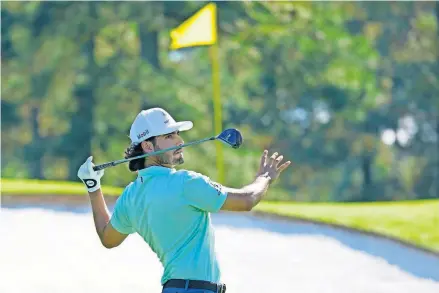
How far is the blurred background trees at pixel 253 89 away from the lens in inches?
1123

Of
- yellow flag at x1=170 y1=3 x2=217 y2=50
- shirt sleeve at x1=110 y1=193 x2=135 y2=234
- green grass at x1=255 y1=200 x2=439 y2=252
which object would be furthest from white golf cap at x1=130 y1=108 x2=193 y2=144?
yellow flag at x1=170 y1=3 x2=217 y2=50

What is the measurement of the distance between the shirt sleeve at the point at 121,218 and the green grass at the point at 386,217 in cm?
707

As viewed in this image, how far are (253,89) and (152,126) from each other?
29575 mm

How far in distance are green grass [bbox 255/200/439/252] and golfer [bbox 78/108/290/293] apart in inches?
281

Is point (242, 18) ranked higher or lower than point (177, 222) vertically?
higher

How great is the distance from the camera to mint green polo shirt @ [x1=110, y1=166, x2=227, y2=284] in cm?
402

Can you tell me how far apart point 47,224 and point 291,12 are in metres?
19.4

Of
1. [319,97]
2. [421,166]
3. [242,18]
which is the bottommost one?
[421,166]

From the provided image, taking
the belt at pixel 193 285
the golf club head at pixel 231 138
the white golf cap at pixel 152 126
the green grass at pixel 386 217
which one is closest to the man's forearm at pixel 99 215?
the white golf cap at pixel 152 126

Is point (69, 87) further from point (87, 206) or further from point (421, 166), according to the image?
point (87, 206)

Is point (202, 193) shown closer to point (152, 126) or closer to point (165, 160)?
point (165, 160)

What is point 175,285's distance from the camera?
4074mm

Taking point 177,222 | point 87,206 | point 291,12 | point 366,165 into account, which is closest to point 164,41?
point 291,12

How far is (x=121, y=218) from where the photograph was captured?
4.32 m
